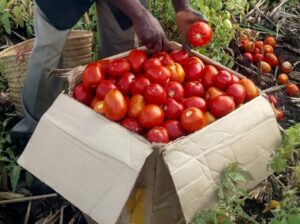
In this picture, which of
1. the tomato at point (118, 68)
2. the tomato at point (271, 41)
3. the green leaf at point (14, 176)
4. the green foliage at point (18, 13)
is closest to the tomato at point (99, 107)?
the tomato at point (118, 68)

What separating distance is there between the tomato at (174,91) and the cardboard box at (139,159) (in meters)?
0.27

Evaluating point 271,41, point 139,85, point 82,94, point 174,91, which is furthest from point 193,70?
point 271,41

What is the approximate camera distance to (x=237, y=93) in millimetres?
2096

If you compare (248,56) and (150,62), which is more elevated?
(150,62)

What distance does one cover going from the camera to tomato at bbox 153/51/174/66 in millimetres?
2274

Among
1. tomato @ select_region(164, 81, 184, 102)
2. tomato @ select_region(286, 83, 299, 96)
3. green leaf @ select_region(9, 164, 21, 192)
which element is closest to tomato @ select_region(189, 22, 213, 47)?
tomato @ select_region(164, 81, 184, 102)

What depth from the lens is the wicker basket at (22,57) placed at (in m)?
3.02

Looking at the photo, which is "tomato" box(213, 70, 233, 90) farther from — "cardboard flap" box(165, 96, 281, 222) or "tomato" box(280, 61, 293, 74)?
"tomato" box(280, 61, 293, 74)

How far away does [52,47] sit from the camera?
8.73ft

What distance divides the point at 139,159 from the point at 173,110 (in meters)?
0.35

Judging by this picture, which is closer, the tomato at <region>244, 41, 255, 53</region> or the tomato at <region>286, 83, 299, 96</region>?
the tomato at <region>286, 83, 299, 96</region>

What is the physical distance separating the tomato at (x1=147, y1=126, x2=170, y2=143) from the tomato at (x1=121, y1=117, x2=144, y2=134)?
2.8 inches

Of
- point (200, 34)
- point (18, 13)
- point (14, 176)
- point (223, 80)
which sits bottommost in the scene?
point (14, 176)

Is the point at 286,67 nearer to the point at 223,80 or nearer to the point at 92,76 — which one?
the point at 223,80
